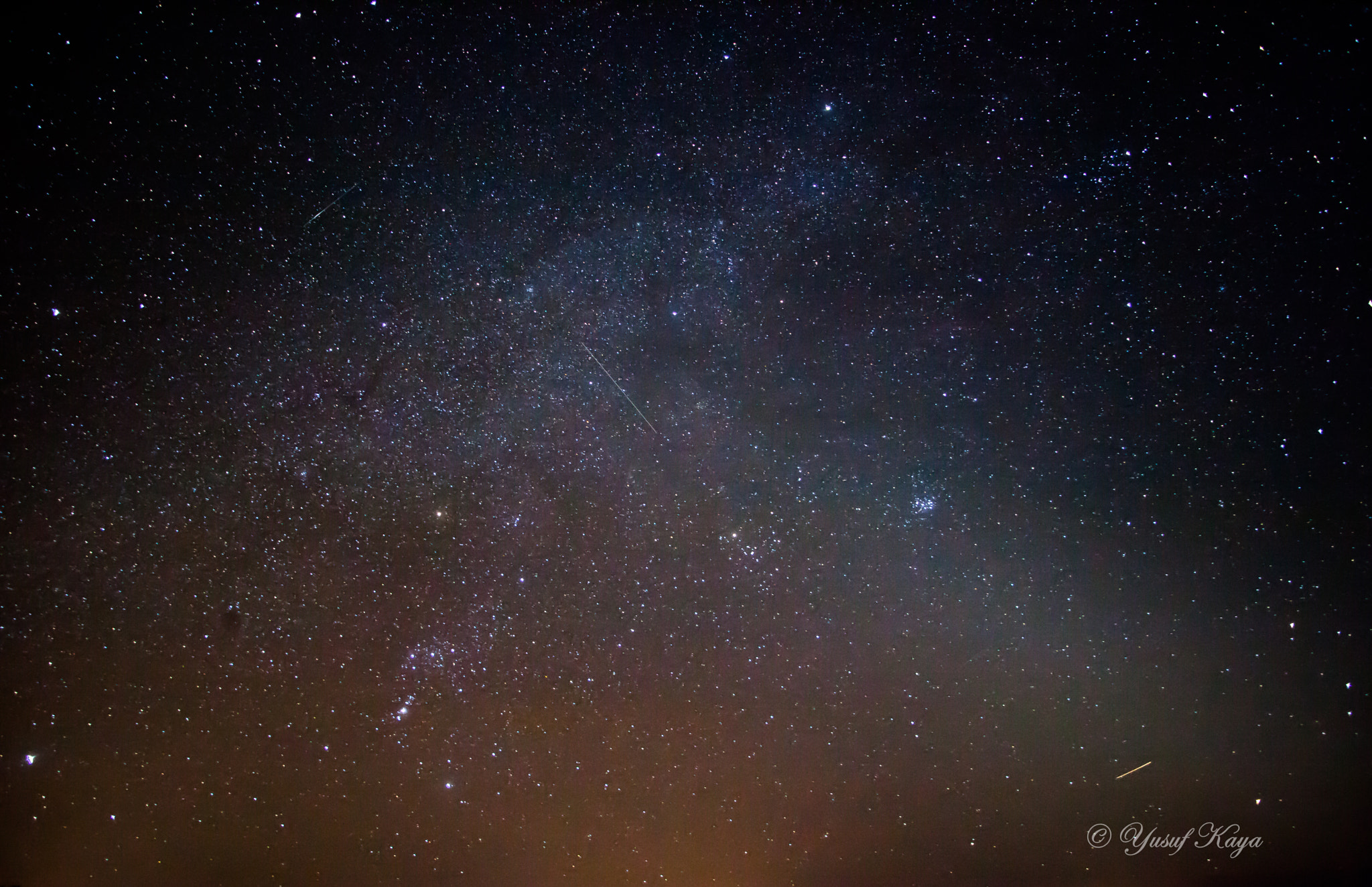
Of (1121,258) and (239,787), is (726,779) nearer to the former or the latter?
(239,787)

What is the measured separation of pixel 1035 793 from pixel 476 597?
2.76 feet

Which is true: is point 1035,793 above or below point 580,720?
below

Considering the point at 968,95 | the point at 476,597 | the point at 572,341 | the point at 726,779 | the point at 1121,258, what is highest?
the point at 968,95

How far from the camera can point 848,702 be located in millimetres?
757

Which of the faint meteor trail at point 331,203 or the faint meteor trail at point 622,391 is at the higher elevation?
the faint meteor trail at point 331,203

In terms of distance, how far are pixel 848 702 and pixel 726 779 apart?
207 millimetres

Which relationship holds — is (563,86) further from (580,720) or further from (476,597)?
(580,720)

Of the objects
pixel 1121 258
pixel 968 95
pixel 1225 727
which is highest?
pixel 968 95

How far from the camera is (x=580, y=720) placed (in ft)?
2.47

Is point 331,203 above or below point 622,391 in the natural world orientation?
above

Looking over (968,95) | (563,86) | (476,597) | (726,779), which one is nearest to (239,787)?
(476,597)

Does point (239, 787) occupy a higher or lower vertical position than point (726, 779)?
higher

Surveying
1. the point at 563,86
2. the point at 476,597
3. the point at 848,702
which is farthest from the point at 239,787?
the point at 563,86

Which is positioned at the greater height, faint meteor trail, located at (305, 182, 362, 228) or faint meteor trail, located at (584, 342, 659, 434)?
faint meteor trail, located at (305, 182, 362, 228)
